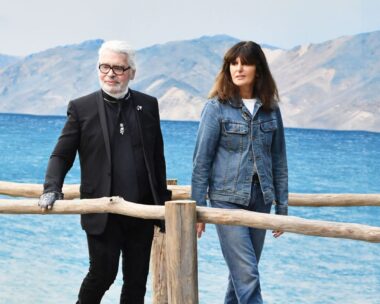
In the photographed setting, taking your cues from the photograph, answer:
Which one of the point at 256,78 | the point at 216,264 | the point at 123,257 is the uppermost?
the point at 256,78

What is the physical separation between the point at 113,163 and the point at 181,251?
1.60 ft

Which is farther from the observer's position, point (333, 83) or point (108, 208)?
point (333, 83)

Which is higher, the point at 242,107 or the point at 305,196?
the point at 242,107

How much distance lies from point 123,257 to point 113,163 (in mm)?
431

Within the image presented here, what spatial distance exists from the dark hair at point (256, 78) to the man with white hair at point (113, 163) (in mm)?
333

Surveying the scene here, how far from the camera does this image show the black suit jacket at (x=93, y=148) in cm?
380

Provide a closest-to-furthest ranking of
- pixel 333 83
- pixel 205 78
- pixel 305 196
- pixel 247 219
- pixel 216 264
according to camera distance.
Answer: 1. pixel 247 219
2. pixel 305 196
3. pixel 216 264
4. pixel 333 83
5. pixel 205 78

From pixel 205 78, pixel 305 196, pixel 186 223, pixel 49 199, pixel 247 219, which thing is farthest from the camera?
pixel 205 78

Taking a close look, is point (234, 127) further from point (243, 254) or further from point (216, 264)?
point (216, 264)

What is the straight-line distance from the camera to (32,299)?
10930 millimetres

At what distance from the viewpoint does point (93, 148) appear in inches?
150

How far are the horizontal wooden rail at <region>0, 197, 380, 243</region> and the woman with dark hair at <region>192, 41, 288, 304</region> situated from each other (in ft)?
0.44

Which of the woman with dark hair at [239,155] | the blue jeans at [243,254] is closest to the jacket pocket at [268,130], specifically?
the woman with dark hair at [239,155]

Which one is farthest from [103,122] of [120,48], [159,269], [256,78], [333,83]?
[333,83]
